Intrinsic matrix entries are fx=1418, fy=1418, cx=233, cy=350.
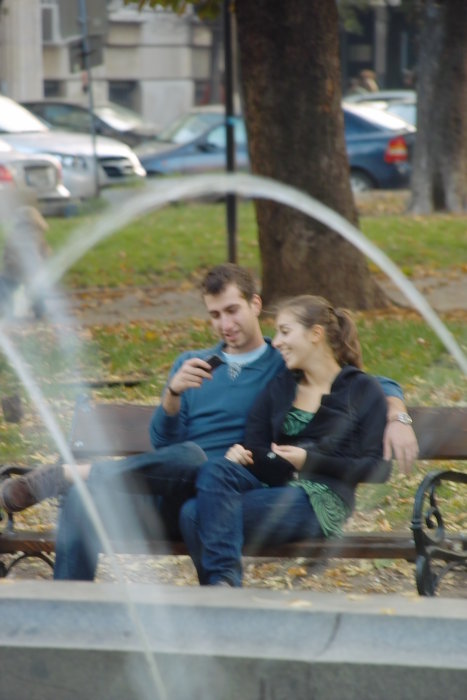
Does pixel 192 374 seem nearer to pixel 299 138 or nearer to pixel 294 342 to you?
pixel 294 342

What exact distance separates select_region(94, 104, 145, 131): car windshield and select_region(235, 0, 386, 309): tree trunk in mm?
15589

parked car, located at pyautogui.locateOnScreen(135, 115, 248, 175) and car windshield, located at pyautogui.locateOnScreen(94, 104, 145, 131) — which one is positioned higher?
parked car, located at pyautogui.locateOnScreen(135, 115, 248, 175)

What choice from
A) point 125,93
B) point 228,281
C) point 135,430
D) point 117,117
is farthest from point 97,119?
point 228,281

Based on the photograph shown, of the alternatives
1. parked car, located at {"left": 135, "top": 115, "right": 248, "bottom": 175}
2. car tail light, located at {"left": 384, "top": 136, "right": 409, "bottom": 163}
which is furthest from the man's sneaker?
car tail light, located at {"left": 384, "top": 136, "right": 409, "bottom": 163}

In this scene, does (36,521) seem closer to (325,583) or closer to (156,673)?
(325,583)

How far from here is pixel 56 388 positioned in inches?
346

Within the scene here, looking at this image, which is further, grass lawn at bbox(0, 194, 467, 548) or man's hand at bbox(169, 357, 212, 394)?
grass lawn at bbox(0, 194, 467, 548)

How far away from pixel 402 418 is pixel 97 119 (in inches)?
828

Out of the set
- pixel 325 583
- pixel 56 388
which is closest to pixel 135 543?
pixel 325 583

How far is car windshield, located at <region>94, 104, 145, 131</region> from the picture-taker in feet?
84.5

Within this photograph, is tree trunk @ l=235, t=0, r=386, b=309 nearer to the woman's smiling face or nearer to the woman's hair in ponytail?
the woman's hair in ponytail

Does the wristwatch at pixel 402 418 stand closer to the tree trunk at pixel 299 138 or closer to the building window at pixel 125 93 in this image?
the tree trunk at pixel 299 138

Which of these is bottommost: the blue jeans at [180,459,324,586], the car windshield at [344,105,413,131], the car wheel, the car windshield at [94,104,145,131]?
the car wheel

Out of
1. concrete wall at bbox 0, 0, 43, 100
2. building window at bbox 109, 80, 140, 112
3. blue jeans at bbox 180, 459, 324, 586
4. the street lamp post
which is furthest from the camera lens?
building window at bbox 109, 80, 140, 112
